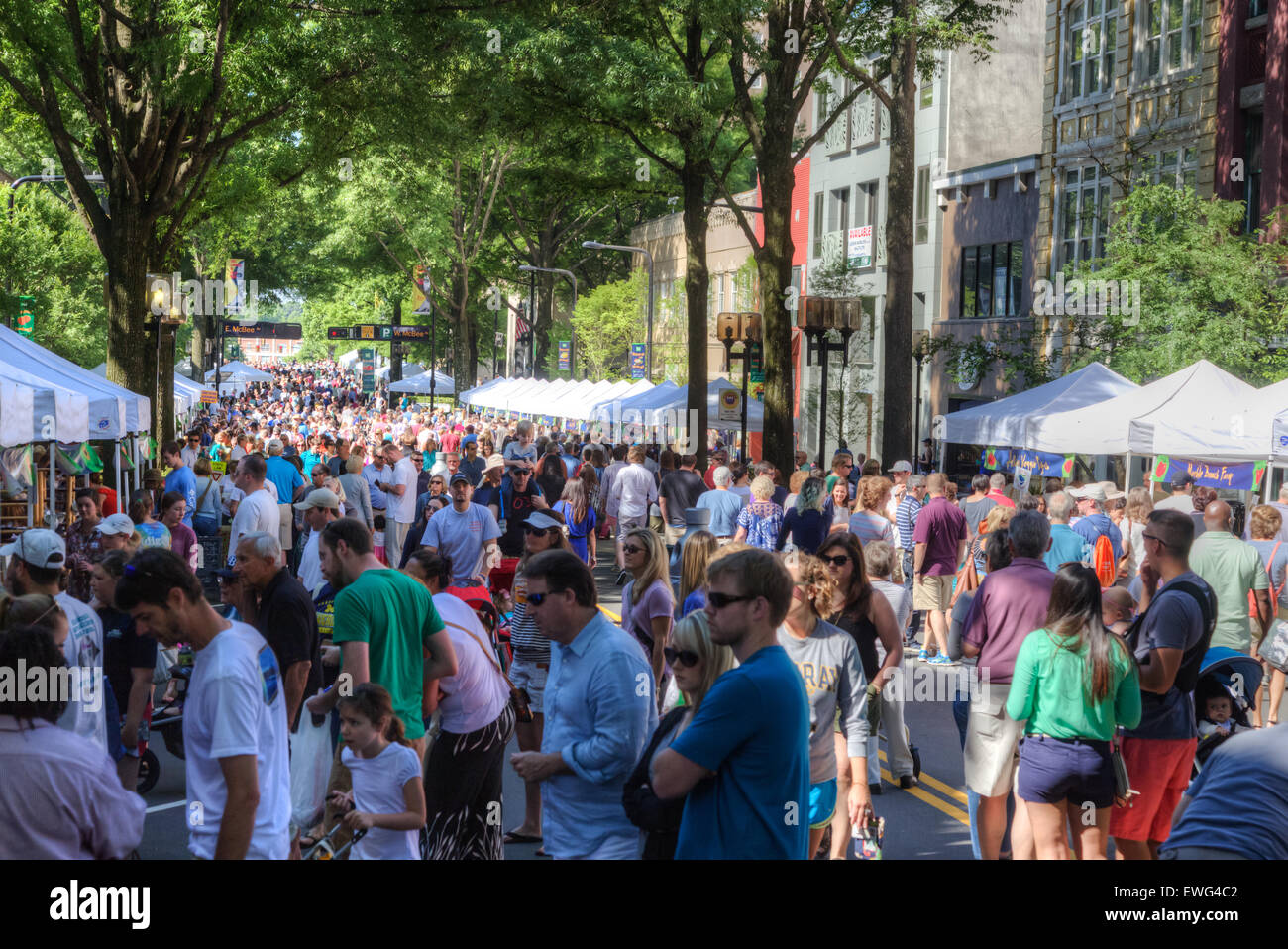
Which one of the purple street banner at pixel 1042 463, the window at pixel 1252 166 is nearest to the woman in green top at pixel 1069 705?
the purple street banner at pixel 1042 463

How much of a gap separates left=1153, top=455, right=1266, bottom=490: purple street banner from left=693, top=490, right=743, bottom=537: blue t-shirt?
19.2ft

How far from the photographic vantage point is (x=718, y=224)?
2226 inches

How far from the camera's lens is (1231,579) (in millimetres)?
9016

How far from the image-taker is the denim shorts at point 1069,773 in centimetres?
604

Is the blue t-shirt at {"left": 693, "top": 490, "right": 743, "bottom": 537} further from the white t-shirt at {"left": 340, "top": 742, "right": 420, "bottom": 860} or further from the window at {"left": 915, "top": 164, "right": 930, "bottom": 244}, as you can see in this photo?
the window at {"left": 915, "top": 164, "right": 930, "bottom": 244}

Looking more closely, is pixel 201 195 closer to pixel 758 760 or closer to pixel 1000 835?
pixel 1000 835

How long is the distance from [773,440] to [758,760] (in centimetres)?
1948

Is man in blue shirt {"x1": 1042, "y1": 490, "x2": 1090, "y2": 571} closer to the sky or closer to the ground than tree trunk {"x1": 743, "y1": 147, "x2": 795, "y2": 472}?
closer to the ground

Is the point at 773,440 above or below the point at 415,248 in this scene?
below

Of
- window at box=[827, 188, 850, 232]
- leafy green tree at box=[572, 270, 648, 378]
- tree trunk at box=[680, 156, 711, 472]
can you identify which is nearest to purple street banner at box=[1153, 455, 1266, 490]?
tree trunk at box=[680, 156, 711, 472]

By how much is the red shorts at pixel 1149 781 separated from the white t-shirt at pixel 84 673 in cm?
446

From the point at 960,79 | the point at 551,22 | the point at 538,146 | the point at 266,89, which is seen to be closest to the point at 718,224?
the point at 960,79

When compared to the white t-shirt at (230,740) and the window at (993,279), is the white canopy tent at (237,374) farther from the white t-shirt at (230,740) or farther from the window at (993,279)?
the white t-shirt at (230,740)

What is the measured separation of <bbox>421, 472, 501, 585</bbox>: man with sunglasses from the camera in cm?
1147
